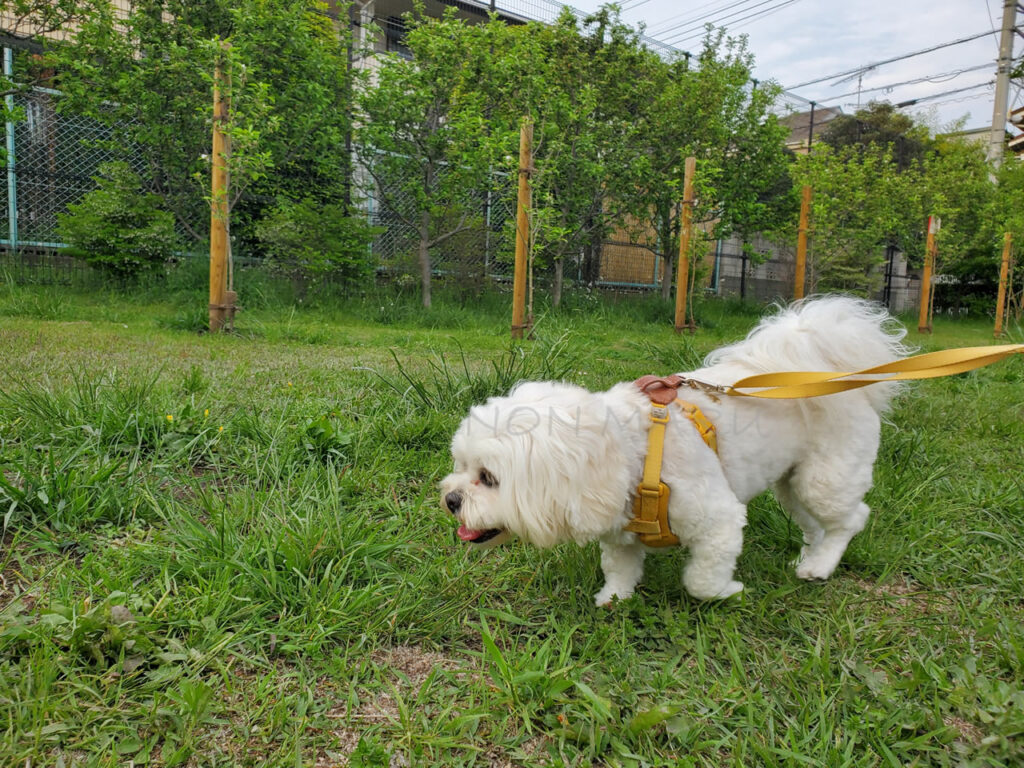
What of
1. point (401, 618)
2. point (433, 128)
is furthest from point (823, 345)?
point (433, 128)

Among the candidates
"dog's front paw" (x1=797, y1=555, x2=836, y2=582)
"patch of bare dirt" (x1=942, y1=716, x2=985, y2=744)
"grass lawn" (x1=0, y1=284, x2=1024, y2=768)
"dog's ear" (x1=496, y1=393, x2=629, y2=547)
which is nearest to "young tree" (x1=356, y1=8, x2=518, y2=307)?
"grass lawn" (x1=0, y1=284, x2=1024, y2=768)

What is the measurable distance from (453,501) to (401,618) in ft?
1.30

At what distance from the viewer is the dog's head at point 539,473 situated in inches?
69.6

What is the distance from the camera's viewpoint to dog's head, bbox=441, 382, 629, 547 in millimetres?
1769

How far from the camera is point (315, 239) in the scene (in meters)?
8.38

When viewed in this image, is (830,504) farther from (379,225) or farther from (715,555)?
(379,225)

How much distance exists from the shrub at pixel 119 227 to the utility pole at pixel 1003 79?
24325 millimetres

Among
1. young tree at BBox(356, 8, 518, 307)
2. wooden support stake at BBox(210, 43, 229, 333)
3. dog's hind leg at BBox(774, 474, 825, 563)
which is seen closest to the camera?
dog's hind leg at BBox(774, 474, 825, 563)

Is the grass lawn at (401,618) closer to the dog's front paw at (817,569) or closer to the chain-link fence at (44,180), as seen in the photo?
the dog's front paw at (817,569)

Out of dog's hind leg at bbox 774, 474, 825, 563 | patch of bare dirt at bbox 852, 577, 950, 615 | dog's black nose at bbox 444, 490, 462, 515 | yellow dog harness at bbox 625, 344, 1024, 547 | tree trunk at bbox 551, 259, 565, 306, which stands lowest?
patch of bare dirt at bbox 852, 577, 950, 615

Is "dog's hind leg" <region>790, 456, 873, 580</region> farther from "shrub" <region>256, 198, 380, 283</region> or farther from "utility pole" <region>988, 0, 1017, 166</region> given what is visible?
"utility pole" <region>988, 0, 1017, 166</region>

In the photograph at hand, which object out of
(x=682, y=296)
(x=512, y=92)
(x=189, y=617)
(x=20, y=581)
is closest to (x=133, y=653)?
(x=189, y=617)

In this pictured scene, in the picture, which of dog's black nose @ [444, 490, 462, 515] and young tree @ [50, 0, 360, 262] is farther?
young tree @ [50, 0, 360, 262]

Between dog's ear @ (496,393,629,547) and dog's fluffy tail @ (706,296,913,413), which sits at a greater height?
dog's fluffy tail @ (706,296,913,413)
